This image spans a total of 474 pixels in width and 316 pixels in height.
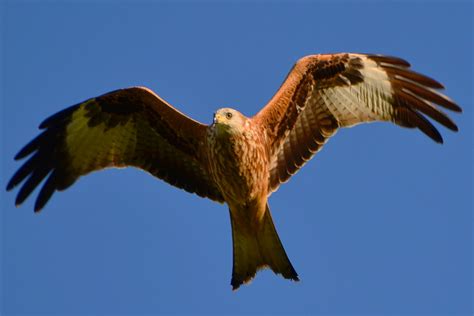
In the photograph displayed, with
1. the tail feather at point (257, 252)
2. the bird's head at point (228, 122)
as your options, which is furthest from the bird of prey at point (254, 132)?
the bird's head at point (228, 122)

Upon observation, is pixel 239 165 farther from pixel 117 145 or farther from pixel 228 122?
pixel 117 145

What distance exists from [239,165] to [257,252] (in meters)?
1.30

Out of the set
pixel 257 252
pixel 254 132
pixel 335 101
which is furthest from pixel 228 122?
pixel 335 101

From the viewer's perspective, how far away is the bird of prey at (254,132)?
356 inches

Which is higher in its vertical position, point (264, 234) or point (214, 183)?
point (214, 183)

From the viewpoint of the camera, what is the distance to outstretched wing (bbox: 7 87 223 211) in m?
9.41

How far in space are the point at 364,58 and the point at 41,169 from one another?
16.1 feet

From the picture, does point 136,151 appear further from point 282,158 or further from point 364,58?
point 364,58

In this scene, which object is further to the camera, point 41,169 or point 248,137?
point 41,169

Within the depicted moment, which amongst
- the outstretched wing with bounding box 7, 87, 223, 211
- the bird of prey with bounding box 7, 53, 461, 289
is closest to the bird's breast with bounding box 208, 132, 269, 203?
the bird of prey with bounding box 7, 53, 461, 289

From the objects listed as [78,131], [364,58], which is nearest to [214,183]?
[78,131]

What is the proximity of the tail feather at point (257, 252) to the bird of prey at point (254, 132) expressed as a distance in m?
0.01

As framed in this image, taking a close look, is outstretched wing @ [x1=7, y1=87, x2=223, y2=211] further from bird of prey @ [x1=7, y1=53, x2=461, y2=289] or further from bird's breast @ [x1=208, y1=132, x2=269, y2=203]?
bird's breast @ [x1=208, y1=132, x2=269, y2=203]

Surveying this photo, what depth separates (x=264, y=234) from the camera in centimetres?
905
